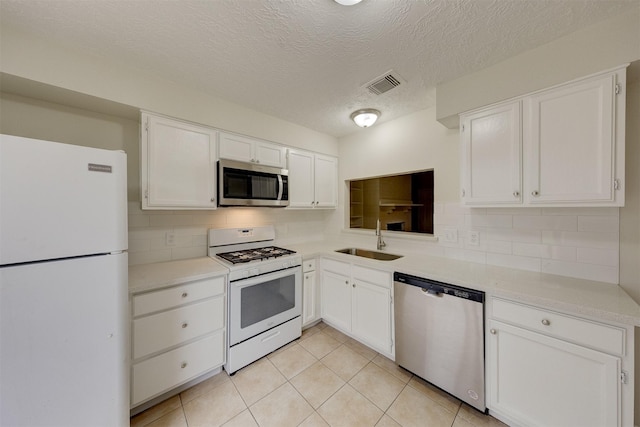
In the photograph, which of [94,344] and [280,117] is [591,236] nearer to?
[280,117]

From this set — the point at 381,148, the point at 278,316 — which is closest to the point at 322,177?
the point at 381,148

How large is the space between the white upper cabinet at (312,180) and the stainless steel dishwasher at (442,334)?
148cm

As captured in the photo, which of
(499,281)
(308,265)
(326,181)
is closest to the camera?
(499,281)

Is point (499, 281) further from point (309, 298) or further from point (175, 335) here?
point (175, 335)

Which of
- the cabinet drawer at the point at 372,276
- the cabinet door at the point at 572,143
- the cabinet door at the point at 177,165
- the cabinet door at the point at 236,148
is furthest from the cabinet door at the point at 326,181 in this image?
the cabinet door at the point at 572,143

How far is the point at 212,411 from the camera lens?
157 cm

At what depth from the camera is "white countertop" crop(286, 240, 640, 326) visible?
1.14 m

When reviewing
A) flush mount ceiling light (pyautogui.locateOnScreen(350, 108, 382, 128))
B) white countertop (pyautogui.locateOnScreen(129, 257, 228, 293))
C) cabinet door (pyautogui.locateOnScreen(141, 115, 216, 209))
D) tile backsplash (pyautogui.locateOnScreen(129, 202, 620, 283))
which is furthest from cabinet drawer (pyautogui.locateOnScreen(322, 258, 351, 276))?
flush mount ceiling light (pyautogui.locateOnScreen(350, 108, 382, 128))

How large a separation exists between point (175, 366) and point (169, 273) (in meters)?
0.68

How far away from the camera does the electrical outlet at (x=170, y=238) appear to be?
7.06 ft

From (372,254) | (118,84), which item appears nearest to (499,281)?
(372,254)

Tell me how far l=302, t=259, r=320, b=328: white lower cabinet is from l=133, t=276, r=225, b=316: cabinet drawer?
35.8 inches

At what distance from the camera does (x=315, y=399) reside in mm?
1672

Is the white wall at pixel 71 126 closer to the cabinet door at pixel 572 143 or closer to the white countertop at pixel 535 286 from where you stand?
the white countertop at pixel 535 286
